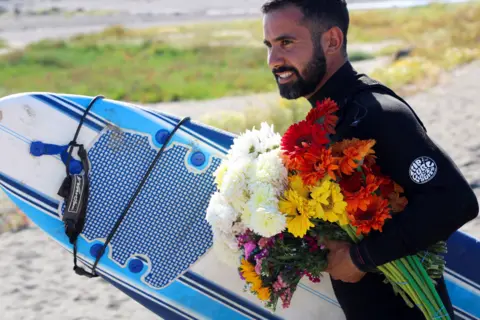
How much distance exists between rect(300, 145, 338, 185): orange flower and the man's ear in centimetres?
38

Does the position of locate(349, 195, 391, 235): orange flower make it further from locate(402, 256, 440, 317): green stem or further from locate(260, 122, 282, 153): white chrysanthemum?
locate(260, 122, 282, 153): white chrysanthemum

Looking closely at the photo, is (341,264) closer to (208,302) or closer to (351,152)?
(351,152)

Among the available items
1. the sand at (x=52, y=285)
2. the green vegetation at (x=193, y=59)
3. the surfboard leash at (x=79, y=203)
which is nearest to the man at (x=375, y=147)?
the surfboard leash at (x=79, y=203)

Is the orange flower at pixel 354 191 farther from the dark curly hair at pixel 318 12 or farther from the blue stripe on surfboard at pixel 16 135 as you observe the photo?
the blue stripe on surfboard at pixel 16 135

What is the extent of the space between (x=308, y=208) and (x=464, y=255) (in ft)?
3.98

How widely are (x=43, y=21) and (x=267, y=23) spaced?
4373 cm

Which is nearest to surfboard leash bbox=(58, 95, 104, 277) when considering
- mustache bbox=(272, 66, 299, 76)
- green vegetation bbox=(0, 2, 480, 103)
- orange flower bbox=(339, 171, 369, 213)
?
mustache bbox=(272, 66, 299, 76)

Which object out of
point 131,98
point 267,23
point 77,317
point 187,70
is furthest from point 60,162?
point 187,70

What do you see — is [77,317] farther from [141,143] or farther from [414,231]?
[414,231]

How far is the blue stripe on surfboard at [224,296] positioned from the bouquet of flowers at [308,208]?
897mm

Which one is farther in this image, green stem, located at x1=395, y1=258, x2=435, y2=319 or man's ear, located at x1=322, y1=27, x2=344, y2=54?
man's ear, located at x1=322, y1=27, x2=344, y2=54

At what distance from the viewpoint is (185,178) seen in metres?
3.56

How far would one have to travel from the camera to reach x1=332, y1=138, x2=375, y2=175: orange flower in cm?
211

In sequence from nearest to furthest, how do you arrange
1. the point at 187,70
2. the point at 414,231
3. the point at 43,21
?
the point at 414,231 < the point at 187,70 < the point at 43,21
